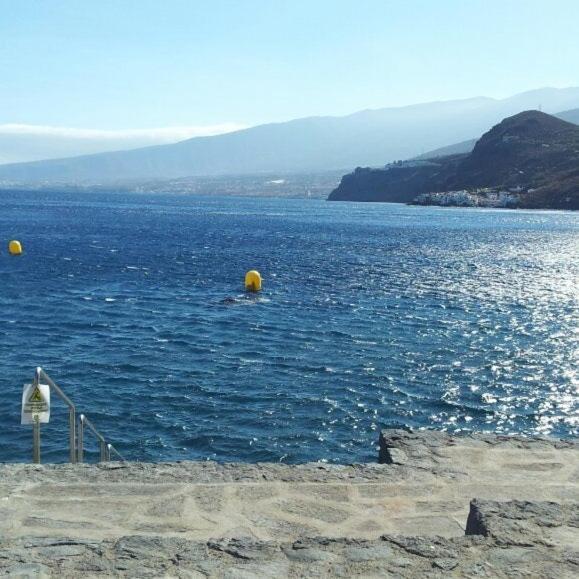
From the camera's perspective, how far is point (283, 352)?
23.8 m

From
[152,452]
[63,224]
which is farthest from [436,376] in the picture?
[63,224]

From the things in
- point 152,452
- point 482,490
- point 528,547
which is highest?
point 528,547

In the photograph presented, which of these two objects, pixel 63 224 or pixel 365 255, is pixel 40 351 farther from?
pixel 63 224

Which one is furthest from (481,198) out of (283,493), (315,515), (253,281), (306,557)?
(306,557)

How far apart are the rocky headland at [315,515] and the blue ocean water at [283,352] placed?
24.6ft

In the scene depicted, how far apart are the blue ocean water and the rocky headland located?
7504 millimetres

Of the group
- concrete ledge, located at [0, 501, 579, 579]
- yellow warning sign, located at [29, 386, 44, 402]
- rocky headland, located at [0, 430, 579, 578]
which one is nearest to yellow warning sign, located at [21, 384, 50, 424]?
yellow warning sign, located at [29, 386, 44, 402]

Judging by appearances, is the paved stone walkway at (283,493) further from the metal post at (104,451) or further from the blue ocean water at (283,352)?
the blue ocean water at (283,352)

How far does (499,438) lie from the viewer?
28.4ft

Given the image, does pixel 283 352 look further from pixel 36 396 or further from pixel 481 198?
pixel 481 198

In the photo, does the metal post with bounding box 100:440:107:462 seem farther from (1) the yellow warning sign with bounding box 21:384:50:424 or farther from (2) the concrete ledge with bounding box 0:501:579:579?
(2) the concrete ledge with bounding box 0:501:579:579

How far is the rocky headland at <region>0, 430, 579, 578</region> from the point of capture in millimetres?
4766

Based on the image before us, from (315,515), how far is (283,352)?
17342mm

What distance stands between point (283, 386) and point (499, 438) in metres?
11.6
